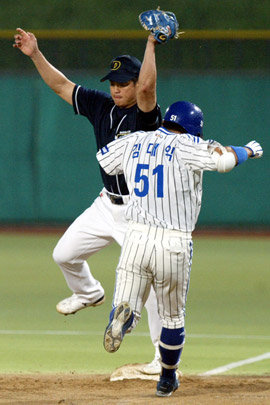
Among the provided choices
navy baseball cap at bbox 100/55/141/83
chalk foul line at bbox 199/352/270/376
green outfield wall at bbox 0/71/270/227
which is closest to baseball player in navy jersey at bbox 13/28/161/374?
navy baseball cap at bbox 100/55/141/83

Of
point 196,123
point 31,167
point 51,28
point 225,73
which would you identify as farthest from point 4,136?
point 196,123

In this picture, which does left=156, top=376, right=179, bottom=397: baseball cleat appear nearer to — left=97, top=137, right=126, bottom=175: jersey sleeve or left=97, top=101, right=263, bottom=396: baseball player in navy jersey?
left=97, top=101, right=263, bottom=396: baseball player in navy jersey

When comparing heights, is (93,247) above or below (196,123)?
below

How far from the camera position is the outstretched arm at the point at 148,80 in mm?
6215

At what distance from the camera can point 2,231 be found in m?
16.8

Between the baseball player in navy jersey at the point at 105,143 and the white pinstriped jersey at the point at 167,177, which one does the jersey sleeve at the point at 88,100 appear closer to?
the baseball player in navy jersey at the point at 105,143

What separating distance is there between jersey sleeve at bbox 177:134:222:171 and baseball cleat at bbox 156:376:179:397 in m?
1.39

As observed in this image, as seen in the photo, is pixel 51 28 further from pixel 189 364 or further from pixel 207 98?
pixel 189 364

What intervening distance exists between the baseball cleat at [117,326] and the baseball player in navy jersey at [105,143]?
1.02 metres

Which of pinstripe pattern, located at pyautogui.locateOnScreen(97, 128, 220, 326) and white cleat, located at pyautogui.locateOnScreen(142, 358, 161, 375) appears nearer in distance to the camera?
pinstripe pattern, located at pyautogui.locateOnScreen(97, 128, 220, 326)

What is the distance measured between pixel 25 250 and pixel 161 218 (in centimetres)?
892

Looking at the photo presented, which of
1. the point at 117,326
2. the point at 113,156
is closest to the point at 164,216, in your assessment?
the point at 113,156

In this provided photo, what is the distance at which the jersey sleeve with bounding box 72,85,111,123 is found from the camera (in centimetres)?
711

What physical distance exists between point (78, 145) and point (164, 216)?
11.3 m
